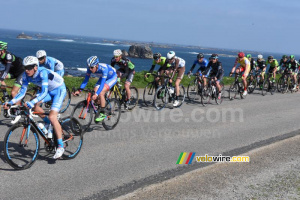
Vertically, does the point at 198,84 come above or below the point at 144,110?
above

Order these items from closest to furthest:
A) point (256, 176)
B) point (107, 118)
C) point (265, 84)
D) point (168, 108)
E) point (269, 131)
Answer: point (256, 176)
point (107, 118)
point (269, 131)
point (168, 108)
point (265, 84)

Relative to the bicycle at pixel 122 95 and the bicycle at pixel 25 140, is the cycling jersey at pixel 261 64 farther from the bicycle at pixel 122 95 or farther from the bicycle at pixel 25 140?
the bicycle at pixel 25 140

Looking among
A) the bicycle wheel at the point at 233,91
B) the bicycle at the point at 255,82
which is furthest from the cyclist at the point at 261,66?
the bicycle wheel at the point at 233,91

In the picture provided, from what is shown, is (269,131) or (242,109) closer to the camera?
(269,131)

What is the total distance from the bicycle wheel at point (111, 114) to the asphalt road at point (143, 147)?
169mm

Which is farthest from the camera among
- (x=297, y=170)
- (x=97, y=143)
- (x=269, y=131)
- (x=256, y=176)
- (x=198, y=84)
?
(x=198, y=84)

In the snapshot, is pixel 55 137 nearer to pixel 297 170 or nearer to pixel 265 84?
pixel 297 170

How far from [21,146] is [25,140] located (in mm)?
219

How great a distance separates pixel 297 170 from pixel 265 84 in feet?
43.6

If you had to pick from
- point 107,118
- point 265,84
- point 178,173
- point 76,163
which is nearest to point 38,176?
point 76,163

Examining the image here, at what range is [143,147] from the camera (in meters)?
7.32

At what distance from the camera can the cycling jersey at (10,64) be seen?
340 inches

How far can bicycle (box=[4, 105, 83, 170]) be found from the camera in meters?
5.40

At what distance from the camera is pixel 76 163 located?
610 cm
